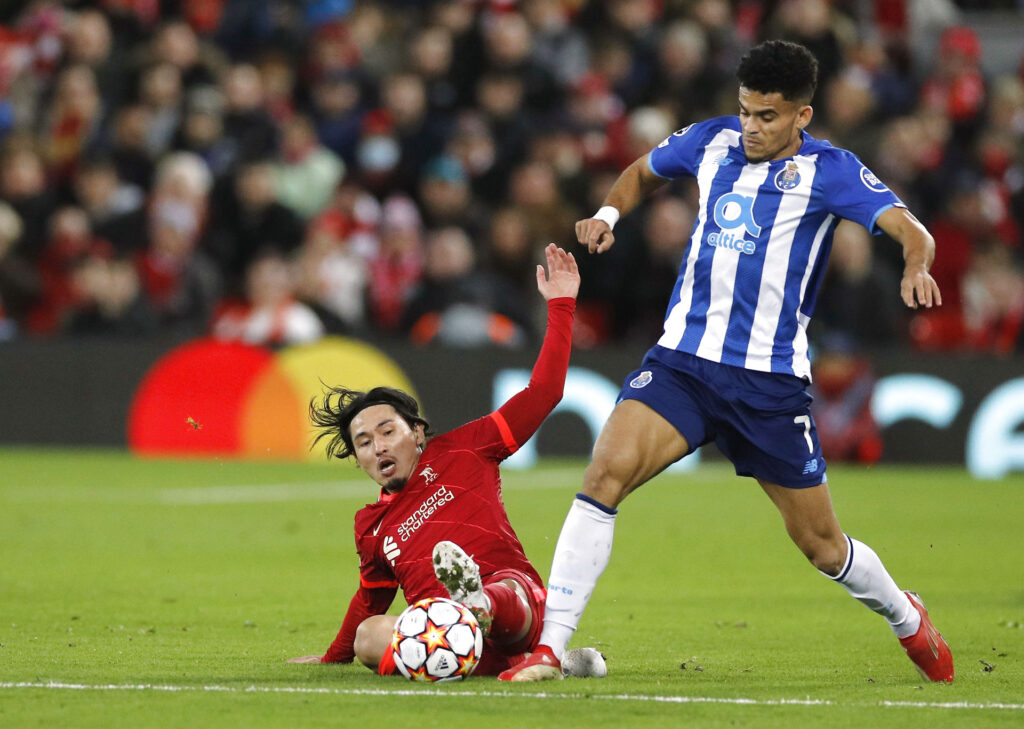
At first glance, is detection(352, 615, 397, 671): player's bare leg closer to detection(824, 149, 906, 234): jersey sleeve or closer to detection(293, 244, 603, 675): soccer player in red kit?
detection(293, 244, 603, 675): soccer player in red kit

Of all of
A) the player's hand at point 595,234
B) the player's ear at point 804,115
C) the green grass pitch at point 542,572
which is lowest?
the green grass pitch at point 542,572

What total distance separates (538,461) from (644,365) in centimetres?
970

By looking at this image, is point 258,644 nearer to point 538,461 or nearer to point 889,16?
point 538,461

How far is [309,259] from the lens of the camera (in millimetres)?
15797

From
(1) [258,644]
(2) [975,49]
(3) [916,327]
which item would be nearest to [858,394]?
(3) [916,327]

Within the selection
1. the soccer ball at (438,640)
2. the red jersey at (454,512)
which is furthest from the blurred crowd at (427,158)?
the soccer ball at (438,640)

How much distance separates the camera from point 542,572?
362 inches

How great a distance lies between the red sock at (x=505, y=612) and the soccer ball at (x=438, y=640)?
5.5 inches

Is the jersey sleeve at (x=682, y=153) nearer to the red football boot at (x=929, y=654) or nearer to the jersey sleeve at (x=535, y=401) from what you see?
the jersey sleeve at (x=535, y=401)

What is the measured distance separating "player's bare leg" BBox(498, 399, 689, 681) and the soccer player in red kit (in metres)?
0.22

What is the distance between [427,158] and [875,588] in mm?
11325

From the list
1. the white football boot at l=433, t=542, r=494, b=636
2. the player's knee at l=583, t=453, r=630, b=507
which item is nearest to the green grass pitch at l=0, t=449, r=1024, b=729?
the white football boot at l=433, t=542, r=494, b=636

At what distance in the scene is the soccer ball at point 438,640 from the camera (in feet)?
18.3

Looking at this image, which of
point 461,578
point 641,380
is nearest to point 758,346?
point 641,380
